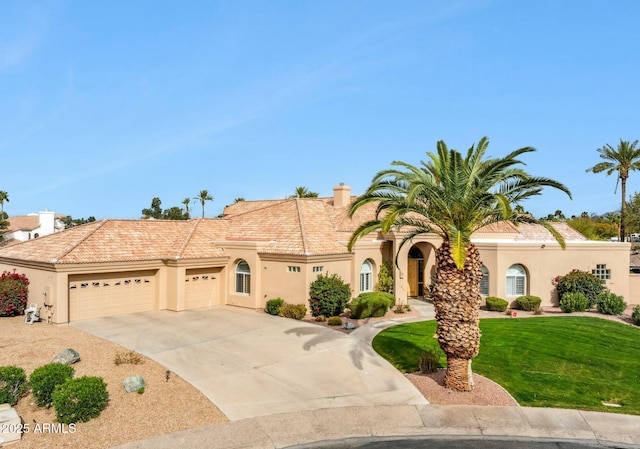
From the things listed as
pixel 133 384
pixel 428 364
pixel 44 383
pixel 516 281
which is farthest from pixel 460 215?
pixel 516 281

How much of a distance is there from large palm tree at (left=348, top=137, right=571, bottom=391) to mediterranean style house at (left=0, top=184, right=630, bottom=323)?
1120cm

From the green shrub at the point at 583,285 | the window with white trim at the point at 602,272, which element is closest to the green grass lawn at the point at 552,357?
the green shrub at the point at 583,285

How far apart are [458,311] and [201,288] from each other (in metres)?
17.3

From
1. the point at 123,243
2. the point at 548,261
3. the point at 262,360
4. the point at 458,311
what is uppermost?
the point at 123,243

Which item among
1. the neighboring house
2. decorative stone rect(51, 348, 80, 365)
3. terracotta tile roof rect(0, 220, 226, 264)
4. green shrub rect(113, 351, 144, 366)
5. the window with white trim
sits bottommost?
green shrub rect(113, 351, 144, 366)

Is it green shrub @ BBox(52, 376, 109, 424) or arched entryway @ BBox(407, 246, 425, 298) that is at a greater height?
arched entryway @ BBox(407, 246, 425, 298)

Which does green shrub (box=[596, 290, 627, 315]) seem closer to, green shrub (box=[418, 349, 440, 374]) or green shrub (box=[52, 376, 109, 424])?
green shrub (box=[418, 349, 440, 374])

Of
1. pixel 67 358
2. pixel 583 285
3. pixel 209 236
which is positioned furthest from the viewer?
pixel 209 236

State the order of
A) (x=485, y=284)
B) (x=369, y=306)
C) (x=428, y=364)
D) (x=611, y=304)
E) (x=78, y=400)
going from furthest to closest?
1. (x=485, y=284)
2. (x=611, y=304)
3. (x=369, y=306)
4. (x=428, y=364)
5. (x=78, y=400)

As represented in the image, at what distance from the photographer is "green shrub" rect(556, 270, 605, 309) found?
1047 inches

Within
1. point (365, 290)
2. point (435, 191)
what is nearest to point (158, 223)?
point (365, 290)

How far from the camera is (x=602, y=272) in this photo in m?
27.9

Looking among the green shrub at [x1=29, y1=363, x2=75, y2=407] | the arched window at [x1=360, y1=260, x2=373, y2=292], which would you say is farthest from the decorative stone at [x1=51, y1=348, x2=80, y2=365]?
the arched window at [x1=360, y1=260, x2=373, y2=292]

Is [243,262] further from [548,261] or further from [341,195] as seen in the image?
[548,261]
